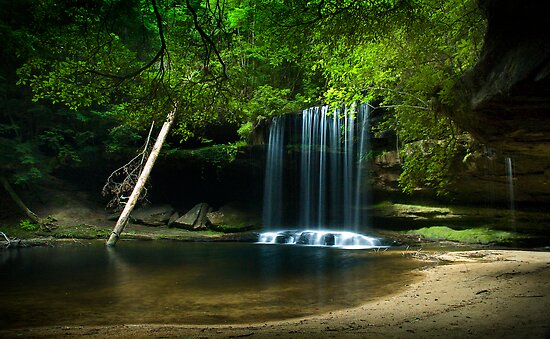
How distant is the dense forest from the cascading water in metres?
1.36

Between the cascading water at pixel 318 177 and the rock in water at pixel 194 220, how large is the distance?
337cm

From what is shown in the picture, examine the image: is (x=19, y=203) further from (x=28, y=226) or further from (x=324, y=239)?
(x=324, y=239)

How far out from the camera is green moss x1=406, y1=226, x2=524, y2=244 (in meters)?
14.6

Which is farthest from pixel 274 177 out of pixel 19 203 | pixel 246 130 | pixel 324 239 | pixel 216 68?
pixel 216 68

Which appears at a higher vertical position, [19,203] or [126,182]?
[126,182]

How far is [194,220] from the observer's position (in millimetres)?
20156

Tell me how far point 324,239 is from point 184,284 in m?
9.81

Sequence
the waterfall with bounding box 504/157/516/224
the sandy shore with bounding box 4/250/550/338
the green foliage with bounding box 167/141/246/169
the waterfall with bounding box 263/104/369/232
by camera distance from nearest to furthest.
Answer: the sandy shore with bounding box 4/250/550/338 < the waterfall with bounding box 504/157/516/224 < the waterfall with bounding box 263/104/369/232 < the green foliage with bounding box 167/141/246/169

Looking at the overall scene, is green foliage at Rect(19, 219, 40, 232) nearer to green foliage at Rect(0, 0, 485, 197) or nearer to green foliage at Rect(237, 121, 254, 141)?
green foliage at Rect(0, 0, 485, 197)

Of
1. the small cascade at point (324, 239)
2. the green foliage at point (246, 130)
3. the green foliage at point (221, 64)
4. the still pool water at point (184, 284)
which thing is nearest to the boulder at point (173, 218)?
the green foliage at point (221, 64)

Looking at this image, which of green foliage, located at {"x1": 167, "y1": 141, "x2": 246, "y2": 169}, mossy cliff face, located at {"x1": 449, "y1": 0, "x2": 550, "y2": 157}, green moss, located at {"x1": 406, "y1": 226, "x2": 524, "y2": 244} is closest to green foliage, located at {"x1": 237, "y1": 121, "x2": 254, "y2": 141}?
green foliage, located at {"x1": 167, "y1": 141, "x2": 246, "y2": 169}

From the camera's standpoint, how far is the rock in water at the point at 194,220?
65.4 ft

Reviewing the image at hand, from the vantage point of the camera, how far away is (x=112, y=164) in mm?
22672

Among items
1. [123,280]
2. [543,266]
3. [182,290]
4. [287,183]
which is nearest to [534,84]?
[543,266]
